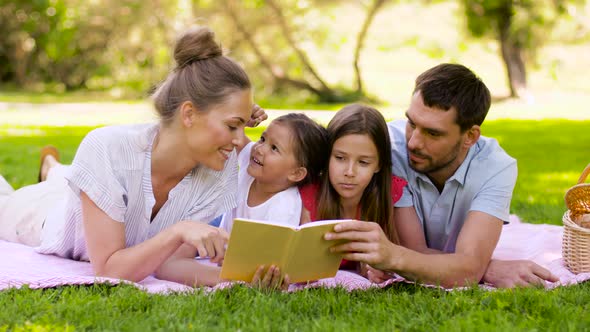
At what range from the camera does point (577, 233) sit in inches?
162

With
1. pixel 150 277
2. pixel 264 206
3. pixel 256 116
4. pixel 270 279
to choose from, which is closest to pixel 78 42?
pixel 256 116

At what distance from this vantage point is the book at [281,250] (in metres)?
3.13

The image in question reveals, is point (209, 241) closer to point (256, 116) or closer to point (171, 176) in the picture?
point (171, 176)

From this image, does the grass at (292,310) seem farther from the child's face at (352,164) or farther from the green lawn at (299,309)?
the child's face at (352,164)

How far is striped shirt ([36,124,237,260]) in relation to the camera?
3.55m

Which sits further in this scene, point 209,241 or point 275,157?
point 275,157

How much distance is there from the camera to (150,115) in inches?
151

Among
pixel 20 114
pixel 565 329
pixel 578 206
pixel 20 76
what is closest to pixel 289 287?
pixel 565 329

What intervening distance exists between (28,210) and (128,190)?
1474mm

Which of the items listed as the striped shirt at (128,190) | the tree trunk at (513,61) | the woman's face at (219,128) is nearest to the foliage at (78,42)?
the tree trunk at (513,61)

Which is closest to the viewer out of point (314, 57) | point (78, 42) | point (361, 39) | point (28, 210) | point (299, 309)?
point (299, 309)

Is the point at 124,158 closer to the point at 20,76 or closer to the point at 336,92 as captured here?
the point at 336,92

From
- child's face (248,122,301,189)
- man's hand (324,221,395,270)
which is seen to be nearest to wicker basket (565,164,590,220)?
man's hand (324,221,395,270)

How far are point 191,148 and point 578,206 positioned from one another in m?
2.26
